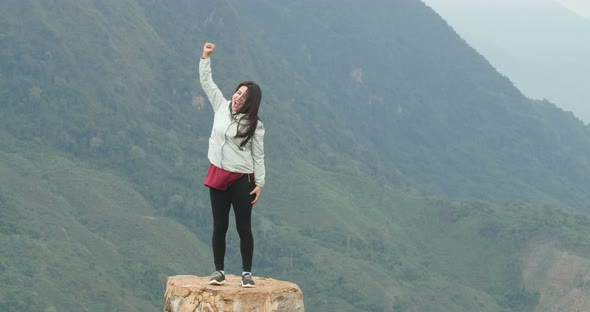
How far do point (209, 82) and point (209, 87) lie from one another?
99 millimetres

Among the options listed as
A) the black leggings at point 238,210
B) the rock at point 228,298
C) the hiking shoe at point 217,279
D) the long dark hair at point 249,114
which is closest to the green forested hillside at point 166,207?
the black leggings at point 238,210

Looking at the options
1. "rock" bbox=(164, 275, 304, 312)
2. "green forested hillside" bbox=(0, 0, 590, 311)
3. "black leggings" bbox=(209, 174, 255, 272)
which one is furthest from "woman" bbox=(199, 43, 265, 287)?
"green forested hillside" bbox=(0, 0, 590, 311)

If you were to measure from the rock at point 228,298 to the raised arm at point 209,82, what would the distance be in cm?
227

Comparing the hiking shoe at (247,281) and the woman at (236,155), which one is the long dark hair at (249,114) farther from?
the hiking shoe at (247,281)

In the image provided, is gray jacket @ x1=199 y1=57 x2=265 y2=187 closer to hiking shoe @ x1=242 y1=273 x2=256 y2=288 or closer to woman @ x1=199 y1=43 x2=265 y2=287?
woman @ x1=199 y1=43 x2=265 y2=287

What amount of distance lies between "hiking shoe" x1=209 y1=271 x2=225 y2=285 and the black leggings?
0.60ft

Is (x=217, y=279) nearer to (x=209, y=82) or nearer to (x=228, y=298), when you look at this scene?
(x=228, y=298)

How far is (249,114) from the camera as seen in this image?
45.9ft

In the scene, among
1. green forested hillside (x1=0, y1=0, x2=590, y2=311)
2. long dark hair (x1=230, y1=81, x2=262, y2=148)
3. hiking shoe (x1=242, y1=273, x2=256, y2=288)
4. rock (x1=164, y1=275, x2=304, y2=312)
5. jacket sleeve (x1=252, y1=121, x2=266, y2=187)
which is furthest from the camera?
green forested hillside (x1=0, y1=0, x2=590, y2=311)

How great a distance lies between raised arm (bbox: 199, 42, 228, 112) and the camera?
14.2 metres

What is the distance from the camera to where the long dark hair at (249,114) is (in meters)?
13.9

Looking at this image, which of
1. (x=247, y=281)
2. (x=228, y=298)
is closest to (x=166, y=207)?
(x=247, y=281)

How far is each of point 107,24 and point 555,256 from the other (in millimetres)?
69899

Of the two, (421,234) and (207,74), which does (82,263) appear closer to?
(421,234)
